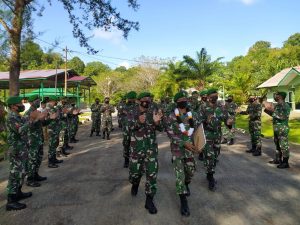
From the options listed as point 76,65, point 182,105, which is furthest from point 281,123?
point 76,65

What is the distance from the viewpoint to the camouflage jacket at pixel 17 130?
5.72 meters

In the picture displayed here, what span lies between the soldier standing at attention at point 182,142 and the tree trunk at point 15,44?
421 inches

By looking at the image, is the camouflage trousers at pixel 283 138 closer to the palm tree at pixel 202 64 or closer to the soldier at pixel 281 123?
the soldier at pixel 281 123

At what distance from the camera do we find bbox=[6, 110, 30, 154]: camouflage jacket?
5.72 m

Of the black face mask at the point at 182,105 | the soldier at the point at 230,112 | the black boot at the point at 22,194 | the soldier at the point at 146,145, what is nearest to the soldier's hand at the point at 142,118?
the soldier at the point at 146,145

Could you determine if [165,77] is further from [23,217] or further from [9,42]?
[23,217]

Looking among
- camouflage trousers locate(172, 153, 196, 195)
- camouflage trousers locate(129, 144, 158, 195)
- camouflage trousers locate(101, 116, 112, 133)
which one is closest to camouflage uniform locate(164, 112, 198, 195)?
camouflage trousers locate(172, 153, 196, 195)

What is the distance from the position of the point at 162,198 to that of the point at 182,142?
57.2 inches

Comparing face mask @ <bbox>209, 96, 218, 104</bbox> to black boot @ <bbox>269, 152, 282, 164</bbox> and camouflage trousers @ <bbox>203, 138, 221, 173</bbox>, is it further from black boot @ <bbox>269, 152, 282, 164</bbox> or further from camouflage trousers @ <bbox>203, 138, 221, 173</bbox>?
black boot @ <bbox>269, 152, 282, 164</bbox>

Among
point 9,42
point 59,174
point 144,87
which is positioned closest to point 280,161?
point 59,174

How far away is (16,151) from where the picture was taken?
5.88 meters

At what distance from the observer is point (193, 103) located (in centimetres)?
1360

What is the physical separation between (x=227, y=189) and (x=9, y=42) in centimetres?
1215

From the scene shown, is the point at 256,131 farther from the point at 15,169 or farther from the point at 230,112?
the point at 15,169
